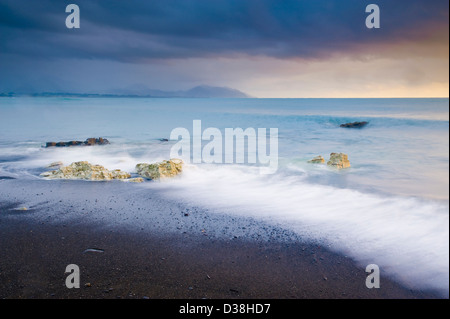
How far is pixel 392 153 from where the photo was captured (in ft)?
33.9

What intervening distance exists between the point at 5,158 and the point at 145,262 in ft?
28.8

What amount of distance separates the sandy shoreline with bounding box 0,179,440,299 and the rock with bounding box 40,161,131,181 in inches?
57.8

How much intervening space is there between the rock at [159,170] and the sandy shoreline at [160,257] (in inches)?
63.5

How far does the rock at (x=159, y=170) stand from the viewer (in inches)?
286

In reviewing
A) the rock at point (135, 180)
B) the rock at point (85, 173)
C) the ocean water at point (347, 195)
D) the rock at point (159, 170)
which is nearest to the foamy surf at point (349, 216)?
the ocean water at point (347, 195)

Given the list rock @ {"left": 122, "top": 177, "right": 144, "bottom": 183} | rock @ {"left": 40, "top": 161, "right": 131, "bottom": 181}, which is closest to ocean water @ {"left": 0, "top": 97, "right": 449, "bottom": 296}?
rock @ {"left": 122, "top": 177, "right": 144, "bottom": 183}

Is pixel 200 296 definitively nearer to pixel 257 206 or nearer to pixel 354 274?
pixel 354 274

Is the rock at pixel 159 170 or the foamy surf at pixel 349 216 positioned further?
the rock at pixel 159 170

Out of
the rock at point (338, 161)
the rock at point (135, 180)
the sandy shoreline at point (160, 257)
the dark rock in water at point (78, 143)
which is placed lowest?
the sandy shoreline at point (160, 257)

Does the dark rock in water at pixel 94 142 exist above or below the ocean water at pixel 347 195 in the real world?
above

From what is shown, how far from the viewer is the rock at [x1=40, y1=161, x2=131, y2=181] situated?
280 inches

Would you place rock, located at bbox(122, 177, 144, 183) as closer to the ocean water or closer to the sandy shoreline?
the ocean water

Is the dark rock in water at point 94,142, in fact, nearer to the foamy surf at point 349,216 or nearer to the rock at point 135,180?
the rock at point 135,180

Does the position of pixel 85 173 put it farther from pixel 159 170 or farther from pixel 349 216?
pixel 349 216
